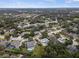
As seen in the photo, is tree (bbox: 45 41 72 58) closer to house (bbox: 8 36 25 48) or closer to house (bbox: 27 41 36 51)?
house (bbox: 27 41 36 51)

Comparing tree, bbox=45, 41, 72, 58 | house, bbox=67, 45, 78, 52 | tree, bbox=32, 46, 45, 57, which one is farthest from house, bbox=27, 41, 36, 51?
house, bbox=67, 45, 78, 52

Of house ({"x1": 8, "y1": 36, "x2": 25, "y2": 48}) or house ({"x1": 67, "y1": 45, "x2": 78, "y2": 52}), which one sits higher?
house ({"x1": 8, "y1": 36, "x2": 25, "y2": 48})

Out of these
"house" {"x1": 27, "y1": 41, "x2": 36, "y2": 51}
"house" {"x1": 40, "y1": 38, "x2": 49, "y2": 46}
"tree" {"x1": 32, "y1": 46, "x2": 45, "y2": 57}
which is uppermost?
"house" {"x1": 40, "y1": 38, "x2": 49, "y2": 46}

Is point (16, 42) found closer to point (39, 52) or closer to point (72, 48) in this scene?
point (39, 52)

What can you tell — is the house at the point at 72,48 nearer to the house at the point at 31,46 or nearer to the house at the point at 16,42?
the house at the point at 31,46

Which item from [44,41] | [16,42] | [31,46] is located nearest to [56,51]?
[44,41]

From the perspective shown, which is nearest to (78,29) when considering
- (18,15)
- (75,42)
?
(75,42)

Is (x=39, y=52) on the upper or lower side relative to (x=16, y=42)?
lower

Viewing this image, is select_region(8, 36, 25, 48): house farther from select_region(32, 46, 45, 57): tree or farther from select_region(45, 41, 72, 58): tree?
select_region(45, 41, 72, 58): tree

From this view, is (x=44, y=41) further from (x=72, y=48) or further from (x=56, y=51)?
(x=72, y=48)

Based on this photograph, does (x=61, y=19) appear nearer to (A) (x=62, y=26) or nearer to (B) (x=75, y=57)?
(A) (x=62, y=26)

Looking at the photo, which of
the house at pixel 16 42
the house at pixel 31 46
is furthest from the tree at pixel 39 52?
the house at pixel 16 42
